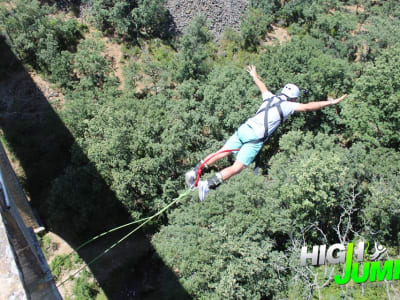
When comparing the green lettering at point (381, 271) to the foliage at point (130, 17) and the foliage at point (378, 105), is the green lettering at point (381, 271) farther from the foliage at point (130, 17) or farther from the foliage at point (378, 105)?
the foliage at point (130, 17)

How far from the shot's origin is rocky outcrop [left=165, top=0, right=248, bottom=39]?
28.5m

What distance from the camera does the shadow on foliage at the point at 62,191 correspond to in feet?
60.4

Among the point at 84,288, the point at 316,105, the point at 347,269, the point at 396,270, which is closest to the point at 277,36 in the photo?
the point at 396,270

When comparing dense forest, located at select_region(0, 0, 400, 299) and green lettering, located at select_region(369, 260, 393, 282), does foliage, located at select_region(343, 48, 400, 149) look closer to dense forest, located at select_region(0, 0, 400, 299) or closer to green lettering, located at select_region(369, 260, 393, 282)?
dense forest, located at select_region(0, 0, 400, 299)

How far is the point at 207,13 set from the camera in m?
28.9

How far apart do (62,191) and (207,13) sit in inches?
775

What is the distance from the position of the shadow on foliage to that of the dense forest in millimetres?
134

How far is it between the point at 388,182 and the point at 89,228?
1656 centimetres

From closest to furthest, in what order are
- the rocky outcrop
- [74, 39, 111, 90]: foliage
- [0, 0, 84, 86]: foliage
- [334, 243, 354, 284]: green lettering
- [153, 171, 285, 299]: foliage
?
[153, 171, 285, 299]: foliage → [334, 243, 354, 284]: green lettering → [74, 39, 111, 90]: foliage → [0, 0, 84, 86]: foliage → the rocky outcrop

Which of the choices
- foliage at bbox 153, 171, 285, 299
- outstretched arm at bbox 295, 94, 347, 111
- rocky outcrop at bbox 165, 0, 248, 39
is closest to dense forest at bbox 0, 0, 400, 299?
foliage at bbox 153, 171, 285, 299

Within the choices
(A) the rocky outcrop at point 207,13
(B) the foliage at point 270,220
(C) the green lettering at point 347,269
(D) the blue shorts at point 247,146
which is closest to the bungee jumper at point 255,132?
(D) the blue shorts at point 247,146

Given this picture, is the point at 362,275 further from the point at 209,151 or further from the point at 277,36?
the point at 277,36

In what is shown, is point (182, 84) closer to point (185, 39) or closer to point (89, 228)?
point (185, 39)

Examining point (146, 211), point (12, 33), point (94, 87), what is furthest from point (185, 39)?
point (12, 33)
